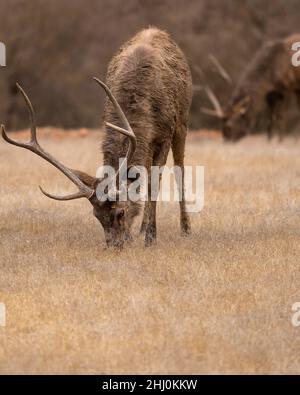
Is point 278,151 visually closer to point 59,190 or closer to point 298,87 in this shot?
point 298,87

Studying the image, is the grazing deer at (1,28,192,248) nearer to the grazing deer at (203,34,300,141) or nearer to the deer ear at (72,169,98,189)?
the deer ear at (72,169,98,189)

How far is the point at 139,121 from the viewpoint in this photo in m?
10.1

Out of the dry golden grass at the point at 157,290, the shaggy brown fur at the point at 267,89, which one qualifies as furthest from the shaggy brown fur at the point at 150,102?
the shaggy brown fur at the point at 267,89

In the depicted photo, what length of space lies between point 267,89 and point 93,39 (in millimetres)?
11468

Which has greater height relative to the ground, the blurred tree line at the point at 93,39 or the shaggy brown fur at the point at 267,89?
the blurred tree line at the point at 93,39

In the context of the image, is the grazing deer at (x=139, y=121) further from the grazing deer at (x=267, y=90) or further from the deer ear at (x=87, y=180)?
the grazing deer at (x=267, y=90)

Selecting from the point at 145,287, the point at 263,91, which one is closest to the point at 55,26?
the point at 263,91

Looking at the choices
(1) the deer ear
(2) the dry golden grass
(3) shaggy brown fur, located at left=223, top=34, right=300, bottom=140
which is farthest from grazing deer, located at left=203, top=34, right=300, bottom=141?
(1) the deer ear

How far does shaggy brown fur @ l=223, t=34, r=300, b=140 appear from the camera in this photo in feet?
69.2

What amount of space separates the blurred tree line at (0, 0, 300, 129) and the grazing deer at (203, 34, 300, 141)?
231 inches

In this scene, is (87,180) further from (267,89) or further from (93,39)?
(93,39)

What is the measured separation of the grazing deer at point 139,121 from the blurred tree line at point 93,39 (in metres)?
16.7

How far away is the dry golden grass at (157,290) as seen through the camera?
6.84m
